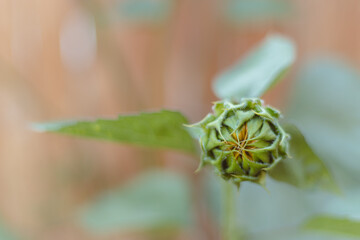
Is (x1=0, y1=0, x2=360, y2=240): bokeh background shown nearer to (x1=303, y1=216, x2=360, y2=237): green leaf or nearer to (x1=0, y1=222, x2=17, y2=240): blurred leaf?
(x1=0, y1=222, x2=17, y2=240): blurred leaf

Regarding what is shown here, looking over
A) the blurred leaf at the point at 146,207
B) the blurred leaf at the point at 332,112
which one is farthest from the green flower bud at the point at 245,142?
the blurred leaf at the point at 146,207

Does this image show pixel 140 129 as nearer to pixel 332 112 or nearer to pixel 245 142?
pixel 245 142

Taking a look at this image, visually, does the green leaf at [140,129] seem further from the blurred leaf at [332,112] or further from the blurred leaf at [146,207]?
the blurred leaf at [146,207]

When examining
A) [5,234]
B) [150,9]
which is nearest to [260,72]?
[150,9]

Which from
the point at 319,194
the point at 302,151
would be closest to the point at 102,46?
the point at 319,194

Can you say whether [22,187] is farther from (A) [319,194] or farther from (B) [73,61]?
(A) [319,194]

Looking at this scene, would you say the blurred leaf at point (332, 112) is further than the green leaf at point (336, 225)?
Yes

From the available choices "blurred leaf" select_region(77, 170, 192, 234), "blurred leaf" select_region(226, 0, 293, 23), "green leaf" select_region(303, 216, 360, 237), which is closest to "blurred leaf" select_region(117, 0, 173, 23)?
"blurred leaf" select_region(226, 0, 293, 23)

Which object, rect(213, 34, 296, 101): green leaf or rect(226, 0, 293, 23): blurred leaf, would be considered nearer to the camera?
rect(213, 34, 296, 101): green leaf
